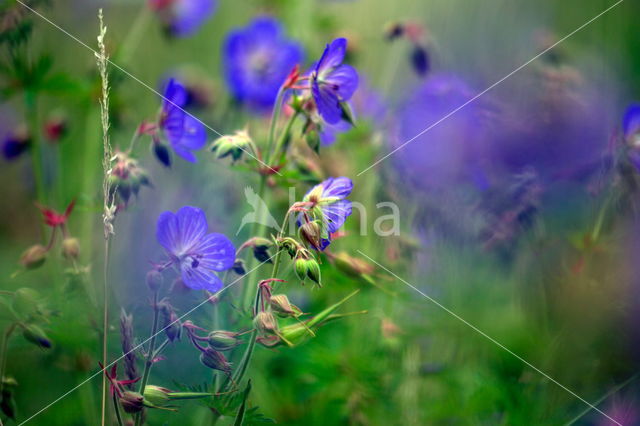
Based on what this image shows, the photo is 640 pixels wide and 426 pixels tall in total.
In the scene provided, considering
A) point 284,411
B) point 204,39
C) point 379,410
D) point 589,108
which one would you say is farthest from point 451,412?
point 204,39

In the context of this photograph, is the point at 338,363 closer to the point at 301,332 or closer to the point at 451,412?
the point at 451,412

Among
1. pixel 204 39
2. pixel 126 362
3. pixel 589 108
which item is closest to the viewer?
pixel 126 362

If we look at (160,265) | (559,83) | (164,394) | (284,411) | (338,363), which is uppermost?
(559,83)

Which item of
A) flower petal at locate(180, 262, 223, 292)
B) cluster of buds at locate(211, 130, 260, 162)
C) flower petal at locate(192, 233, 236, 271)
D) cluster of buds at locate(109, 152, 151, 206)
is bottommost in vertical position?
flower petal at locate(180, 262, 223, 292)

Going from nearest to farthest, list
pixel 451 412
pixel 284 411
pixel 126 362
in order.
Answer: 1. pixel 126 362
2. pixel 451 412
3. pixel 284 411

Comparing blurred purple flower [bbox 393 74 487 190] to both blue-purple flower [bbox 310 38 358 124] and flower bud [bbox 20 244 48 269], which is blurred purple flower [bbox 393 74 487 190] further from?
flower bud [bbox 20 244 48 269]

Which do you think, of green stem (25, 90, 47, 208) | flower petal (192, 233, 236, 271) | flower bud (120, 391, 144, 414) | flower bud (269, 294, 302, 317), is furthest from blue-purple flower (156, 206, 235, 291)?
green stem (25, 90, 47, 208)

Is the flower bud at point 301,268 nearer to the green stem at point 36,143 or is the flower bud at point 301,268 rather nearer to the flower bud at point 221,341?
the flower bud at point 221,341

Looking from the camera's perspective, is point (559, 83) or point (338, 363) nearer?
point (338, 363)
